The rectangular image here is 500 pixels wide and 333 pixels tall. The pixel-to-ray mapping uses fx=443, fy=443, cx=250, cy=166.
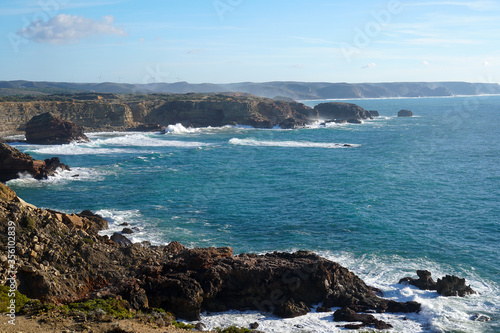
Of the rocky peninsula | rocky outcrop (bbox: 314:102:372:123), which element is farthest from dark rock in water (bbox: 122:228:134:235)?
rocky outcrop (bbox: 314:102:372:123)

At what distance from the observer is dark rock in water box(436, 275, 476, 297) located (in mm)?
21141

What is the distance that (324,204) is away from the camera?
121ft

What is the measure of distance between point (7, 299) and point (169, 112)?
10024 centimetres

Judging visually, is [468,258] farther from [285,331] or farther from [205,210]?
[205,210]

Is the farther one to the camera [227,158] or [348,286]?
[227,158]

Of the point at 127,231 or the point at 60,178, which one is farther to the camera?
the point at 60,178

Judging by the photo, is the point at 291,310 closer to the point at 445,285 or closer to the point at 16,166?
the point at 445,285

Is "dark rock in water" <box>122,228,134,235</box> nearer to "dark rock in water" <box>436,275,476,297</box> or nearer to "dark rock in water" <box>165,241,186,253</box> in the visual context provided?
"dark rock in water" <box>165,241,186,253</box>

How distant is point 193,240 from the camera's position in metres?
28.4

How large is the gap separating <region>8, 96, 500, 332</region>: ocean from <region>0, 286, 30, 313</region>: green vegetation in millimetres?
6856

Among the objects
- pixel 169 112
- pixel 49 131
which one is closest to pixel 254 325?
pixel 49 131

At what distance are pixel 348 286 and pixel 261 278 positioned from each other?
13.7 ft

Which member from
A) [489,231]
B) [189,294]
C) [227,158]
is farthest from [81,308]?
[227,158]

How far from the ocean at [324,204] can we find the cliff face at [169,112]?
90.6ft
